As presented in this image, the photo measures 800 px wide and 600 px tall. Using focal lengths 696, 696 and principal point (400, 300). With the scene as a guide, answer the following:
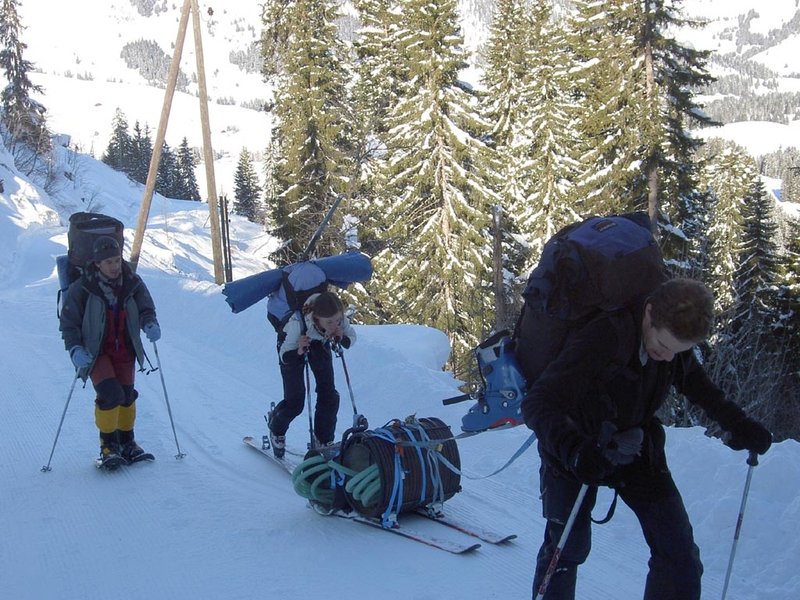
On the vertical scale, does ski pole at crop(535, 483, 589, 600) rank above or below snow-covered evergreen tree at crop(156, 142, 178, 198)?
above

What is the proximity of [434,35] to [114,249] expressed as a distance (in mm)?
18641

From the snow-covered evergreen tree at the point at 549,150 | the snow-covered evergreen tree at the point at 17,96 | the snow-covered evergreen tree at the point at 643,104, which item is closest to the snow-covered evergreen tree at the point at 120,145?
the snow-covered evergreen tree at the point at 17,96

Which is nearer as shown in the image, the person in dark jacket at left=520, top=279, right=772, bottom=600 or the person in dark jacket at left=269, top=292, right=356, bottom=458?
the person in dark jacket at left=520, top=279, right=772, bottom=600

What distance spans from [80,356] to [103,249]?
890mm

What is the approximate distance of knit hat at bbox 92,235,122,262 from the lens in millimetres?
5676

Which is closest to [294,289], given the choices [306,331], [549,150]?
[306,331]

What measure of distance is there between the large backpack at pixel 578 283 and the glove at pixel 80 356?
3.78 metres

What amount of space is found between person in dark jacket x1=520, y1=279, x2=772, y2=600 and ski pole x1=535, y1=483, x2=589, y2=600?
0.21 feet

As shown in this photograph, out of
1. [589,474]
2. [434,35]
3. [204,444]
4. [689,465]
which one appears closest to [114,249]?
[204,444]

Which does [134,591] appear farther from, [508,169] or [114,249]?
[508,169]

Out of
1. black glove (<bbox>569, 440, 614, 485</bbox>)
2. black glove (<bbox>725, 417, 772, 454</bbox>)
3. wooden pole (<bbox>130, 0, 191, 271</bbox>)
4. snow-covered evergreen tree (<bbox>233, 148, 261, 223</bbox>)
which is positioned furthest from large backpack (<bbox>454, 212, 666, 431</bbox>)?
snow-covered evergreen tree (<bbox>233, 148, 261, 223</bbox>)

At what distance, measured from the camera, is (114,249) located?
18.8 ft

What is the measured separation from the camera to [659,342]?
264 cm

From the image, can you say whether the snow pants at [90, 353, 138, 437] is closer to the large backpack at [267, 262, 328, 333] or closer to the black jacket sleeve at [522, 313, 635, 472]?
the large backpack at [267, 262, 328, 333]
